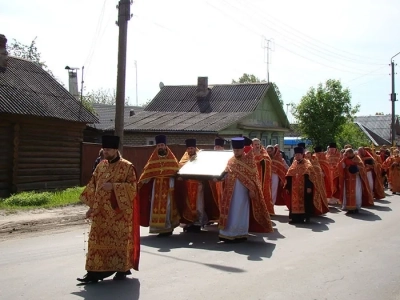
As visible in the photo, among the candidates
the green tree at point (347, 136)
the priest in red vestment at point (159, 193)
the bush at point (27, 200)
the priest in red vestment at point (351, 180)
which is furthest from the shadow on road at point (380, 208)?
the green tree at point (347, 136)

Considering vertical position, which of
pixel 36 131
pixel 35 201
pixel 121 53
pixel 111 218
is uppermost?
pixel 121 53

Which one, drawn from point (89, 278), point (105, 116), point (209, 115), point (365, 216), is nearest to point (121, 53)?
point (365, 216)

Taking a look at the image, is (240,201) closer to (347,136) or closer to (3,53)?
(3,53)

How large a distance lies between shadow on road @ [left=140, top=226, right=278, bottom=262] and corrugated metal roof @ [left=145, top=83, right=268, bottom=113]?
74.4 feet

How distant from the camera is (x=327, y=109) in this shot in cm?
3569

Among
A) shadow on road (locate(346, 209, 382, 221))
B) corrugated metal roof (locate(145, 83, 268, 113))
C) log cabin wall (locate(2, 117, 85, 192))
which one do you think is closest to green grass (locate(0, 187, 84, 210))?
log cabin wall (locate(2, 117, 85, 192))

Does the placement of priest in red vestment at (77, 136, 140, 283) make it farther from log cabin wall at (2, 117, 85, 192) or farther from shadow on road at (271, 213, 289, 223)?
log cabin wall at (2, 117, 85, 192)

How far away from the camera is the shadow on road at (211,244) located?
8555 millimetres

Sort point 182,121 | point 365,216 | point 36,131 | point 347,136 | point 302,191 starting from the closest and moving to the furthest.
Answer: point 302,191, point 365,216, point 36,131, point 182,121, point 347,136

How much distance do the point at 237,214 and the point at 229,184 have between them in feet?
1.76

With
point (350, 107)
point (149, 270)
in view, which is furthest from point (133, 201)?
point (350, 107)

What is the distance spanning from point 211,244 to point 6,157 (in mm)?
10502

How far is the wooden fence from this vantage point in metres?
21.2

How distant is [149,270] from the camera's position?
7195 millimetres
